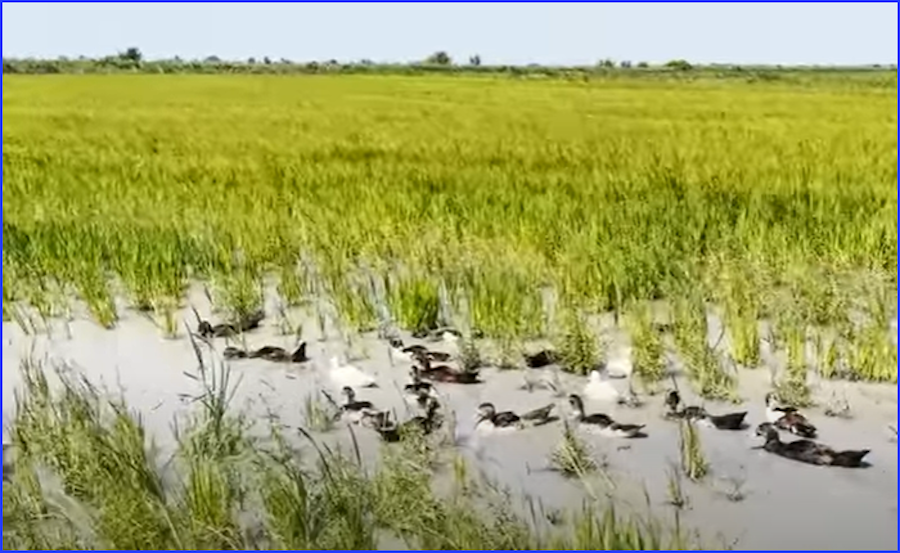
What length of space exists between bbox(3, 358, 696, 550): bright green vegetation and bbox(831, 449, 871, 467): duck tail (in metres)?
0.56

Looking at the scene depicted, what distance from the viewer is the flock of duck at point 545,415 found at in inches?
120

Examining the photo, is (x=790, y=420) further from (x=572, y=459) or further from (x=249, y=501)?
(x=249, y=501)

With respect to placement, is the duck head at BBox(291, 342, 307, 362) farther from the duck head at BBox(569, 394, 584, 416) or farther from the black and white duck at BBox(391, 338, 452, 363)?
the duck head at BBox(569, 394, 584, 416)

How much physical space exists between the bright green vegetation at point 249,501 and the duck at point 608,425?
419mm

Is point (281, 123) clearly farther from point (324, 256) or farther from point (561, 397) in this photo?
point (561, 397)

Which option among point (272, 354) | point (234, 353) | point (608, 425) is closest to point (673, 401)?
point (608, 425)

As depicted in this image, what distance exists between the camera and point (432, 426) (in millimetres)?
3221

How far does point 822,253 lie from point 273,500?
3237 millimetres

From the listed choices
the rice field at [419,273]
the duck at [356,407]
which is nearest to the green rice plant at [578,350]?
the rice field at [419,273]

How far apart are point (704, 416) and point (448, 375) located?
783 mm

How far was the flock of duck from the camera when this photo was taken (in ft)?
9.99

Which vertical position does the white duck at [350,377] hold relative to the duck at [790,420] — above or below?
below

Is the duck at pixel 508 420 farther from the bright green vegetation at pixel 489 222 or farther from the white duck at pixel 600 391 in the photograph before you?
the bright green vegetation at pixel 489 222

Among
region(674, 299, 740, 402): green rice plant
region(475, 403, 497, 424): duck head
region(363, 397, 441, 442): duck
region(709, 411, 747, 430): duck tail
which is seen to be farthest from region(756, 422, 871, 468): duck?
region(363, 397, 441, 442): duck
